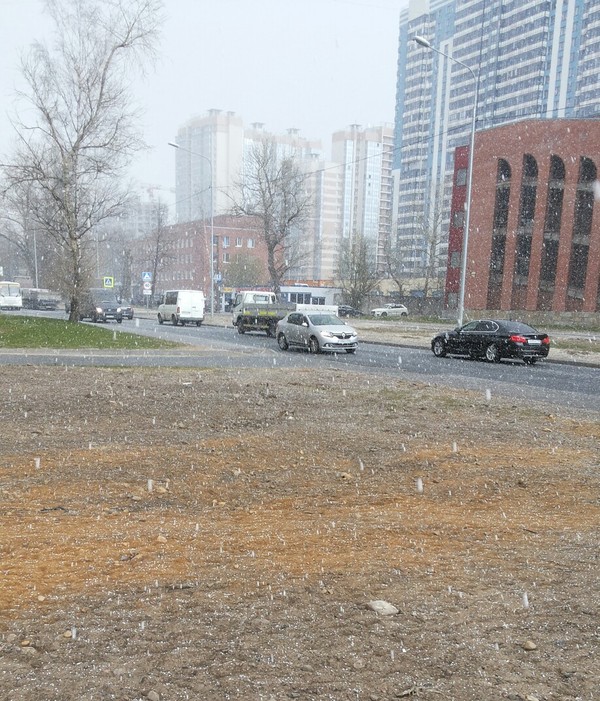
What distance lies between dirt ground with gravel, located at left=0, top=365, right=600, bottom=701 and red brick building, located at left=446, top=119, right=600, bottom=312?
46618 millimetres

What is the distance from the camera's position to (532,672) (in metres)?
2.90

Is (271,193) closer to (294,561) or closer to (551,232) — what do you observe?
(551,232)

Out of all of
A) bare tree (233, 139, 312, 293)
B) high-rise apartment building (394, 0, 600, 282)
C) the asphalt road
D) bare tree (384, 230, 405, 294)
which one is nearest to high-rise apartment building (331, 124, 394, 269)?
high-rise apartment building (394, 0, 600, 282)

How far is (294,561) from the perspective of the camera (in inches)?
162

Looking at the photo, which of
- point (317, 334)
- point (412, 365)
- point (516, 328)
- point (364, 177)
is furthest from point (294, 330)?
point (364, 177)

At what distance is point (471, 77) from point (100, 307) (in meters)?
120

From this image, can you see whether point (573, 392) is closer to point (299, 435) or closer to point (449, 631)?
point (299, 435)

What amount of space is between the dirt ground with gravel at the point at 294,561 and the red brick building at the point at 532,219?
4662 centimetres

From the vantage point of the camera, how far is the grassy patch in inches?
814

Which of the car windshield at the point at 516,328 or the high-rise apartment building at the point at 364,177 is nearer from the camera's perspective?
the car windshield at the point at 516,328

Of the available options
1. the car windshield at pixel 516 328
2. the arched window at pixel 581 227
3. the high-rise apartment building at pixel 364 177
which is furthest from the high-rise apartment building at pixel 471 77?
the car windshield at pixel 516 328

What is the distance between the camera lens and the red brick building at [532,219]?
49.9m

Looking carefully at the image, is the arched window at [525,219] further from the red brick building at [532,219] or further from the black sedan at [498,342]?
the black sedan at [498,342]

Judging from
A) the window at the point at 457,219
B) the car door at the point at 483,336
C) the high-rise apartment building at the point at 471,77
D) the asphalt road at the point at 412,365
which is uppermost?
the high-rise apartment building at the point at 471,77
